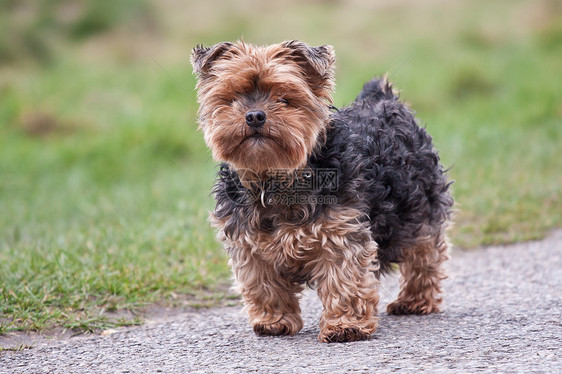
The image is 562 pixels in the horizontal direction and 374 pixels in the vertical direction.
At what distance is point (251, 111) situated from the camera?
483 centimetres

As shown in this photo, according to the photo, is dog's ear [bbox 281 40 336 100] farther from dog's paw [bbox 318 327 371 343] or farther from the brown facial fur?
dog's paw [bbox 318 327 371 343]

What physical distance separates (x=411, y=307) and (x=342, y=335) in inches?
49.1

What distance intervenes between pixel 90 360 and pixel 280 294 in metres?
1.34

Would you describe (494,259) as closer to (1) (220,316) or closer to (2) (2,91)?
(1) (220,316)

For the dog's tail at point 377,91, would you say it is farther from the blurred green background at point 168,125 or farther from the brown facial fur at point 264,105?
the brown facial fur at point 264,105

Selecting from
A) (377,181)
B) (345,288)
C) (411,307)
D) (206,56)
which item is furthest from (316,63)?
(411,307)

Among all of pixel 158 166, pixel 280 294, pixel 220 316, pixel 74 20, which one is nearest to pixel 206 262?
pixel 220 316

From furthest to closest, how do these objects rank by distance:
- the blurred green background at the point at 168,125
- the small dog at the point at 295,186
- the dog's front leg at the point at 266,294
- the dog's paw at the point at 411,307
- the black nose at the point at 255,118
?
the blurred green background at the point at 168,125 → the dog's paw at the point at 411,307 → the dog's front leg at the point at 266,294 → the small dog at the point at 295,186 → the black nose at the point at 255,118

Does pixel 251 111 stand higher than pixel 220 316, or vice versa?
pixel 251 111

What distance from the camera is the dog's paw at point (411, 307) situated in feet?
19.7

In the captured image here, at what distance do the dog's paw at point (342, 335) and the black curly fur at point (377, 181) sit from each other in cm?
73

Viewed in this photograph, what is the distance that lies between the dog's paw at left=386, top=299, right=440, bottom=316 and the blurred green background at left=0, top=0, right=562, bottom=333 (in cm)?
158

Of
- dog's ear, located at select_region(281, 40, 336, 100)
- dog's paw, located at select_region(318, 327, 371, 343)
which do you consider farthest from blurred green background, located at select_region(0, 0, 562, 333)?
dog's paw, located at select_region(318, 327, 371, 343)

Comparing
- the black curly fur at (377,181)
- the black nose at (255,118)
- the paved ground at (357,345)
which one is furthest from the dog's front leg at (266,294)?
the black nose at (255,118)
